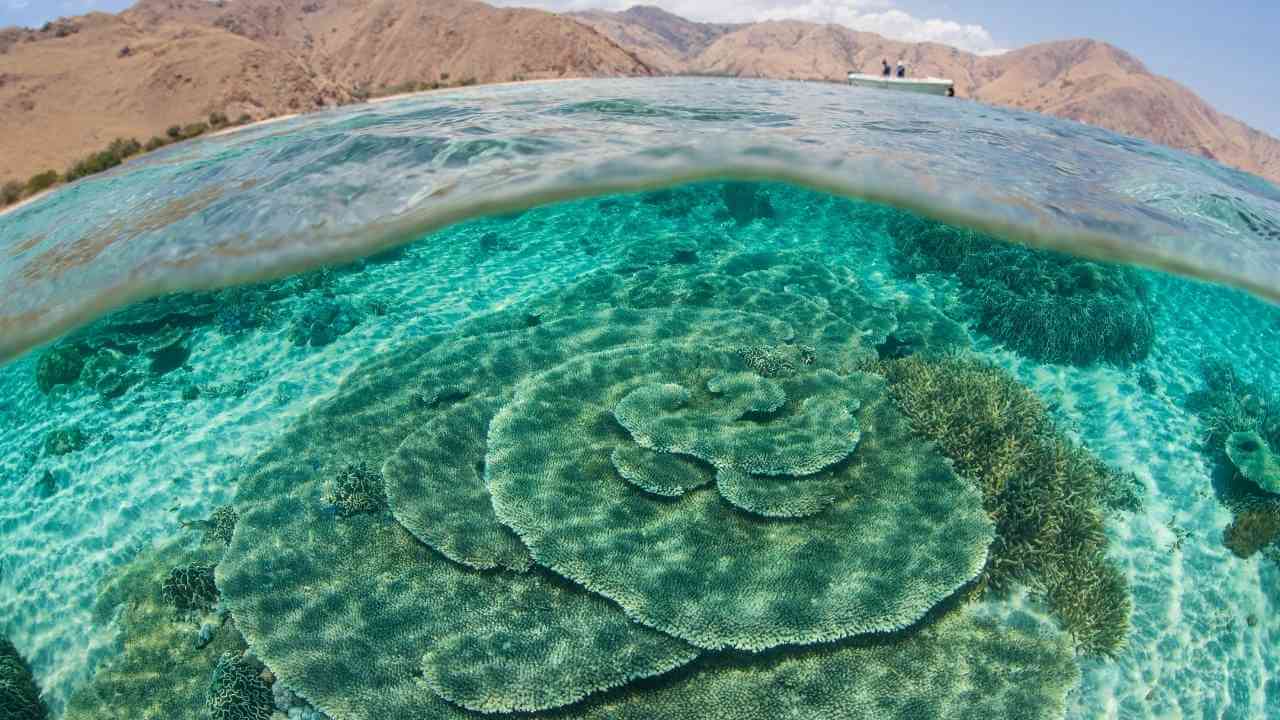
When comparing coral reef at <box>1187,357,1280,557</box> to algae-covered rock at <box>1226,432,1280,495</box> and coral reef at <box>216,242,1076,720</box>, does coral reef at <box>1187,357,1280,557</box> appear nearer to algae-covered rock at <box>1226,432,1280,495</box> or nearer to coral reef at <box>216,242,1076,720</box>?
algae-covered rock at <box>1226,432,1280,495</box>

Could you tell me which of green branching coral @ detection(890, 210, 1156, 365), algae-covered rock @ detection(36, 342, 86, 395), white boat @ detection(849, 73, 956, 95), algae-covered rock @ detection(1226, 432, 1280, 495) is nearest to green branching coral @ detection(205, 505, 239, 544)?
algae-covered rock @ detection(36, 342, 86, 395)

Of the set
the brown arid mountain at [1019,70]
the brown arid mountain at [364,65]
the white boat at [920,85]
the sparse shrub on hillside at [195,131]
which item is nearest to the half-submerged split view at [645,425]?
the sparse shrub on hillside at [195,131]

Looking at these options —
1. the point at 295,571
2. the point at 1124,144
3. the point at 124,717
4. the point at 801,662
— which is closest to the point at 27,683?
the point at 124,717

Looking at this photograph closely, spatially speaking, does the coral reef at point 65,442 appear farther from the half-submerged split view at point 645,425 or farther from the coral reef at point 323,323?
the coral reef at point 323,323

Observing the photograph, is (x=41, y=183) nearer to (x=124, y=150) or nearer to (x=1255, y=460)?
(x=124, y=150)

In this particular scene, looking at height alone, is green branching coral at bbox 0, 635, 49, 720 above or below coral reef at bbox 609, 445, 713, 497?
below
